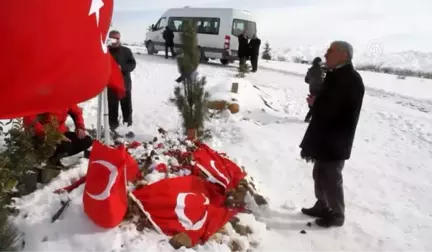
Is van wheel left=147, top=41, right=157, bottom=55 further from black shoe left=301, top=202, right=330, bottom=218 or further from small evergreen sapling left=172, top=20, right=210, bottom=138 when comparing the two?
black shoe left=301, top=202, right=330, bottom=218

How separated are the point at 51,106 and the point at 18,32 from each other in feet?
1.26

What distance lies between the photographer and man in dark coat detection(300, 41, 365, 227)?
3.67 meters

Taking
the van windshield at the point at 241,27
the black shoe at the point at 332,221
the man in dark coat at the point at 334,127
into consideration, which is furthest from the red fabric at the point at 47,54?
the van windshield at the point at 241,27

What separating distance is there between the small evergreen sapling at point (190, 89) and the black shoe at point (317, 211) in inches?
93.0

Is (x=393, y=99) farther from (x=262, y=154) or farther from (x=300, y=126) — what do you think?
(x=262, y=154)

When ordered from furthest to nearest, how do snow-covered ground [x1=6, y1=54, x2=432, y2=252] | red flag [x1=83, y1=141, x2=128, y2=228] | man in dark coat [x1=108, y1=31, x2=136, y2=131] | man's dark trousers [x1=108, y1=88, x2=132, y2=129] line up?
1. man's dark trousers [x1=108, y1=88, x2=132, y2=129]
2. man in dark coat [x1=108, y1=31, x2=136, y2=131]
3. snow-covered ground [x1=6, y1=54, x2=432, y2=252]
4. red flag [x1=83, y1=141, x2=128, y2=228]

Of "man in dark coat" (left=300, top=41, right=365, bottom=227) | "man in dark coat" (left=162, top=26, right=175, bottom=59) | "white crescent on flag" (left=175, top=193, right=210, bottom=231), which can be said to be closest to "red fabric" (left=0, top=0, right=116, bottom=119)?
"white crescent on flag" (left=175, top=193, right=210, bottom=231)

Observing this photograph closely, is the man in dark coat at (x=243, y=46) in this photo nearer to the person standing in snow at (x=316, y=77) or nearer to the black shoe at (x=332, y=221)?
the person standing in snow at (x=316, y=77)

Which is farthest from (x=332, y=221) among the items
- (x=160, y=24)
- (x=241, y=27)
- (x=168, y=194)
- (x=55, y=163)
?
(x=160, y=24)

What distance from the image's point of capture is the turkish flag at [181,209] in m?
3.27

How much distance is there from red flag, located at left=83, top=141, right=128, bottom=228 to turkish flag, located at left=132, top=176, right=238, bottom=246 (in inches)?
13.9

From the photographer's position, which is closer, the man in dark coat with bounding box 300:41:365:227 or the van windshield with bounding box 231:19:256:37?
the man in dark coat with bounding box 300:41:365:227

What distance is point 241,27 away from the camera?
16.5 m

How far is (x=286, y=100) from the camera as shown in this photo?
37.7ft
